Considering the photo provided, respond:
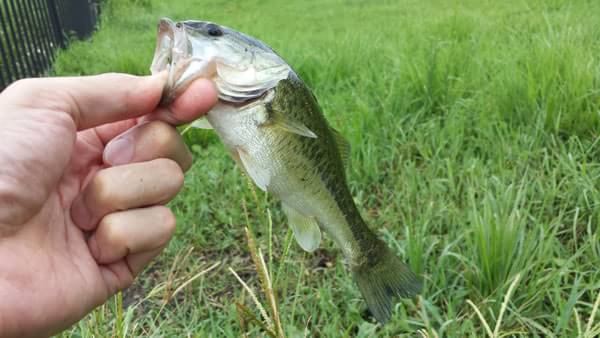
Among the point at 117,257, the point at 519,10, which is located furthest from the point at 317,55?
the point at 117,257

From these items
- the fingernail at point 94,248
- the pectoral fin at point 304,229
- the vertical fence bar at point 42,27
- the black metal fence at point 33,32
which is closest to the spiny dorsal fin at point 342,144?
the pectoral fin at point 304,229

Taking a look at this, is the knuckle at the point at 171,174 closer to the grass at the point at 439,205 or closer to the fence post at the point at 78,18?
the grass at the point at 439,205

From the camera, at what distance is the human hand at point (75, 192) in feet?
4.35

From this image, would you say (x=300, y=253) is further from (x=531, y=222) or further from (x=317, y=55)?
(x=317, y=55)

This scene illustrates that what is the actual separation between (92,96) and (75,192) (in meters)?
0.34

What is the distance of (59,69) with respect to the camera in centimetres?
568

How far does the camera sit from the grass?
1.96 meters

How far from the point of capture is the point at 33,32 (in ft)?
18.5

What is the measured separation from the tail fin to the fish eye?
86cm

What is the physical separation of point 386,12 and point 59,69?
4439 millimetres

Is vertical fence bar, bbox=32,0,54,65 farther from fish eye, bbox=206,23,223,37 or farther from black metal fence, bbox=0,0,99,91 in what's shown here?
fish eye, bbox=206,23,223,37

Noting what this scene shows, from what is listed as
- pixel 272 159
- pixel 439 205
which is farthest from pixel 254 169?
pixel 439 205

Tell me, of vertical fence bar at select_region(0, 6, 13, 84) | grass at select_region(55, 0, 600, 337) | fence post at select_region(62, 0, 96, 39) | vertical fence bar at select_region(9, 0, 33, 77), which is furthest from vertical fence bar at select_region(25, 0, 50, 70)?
grass at select_region(55, 0, 600, 337)

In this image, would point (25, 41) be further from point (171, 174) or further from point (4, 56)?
point (171, 174)
